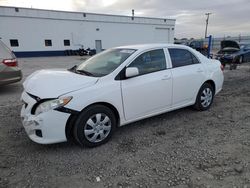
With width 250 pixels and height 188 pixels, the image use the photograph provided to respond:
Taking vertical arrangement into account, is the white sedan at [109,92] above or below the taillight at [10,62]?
below

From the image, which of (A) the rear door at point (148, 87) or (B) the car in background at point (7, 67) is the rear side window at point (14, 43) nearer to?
(B) the car in background at point (7, 67)

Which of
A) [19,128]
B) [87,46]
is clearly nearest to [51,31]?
[87,46]

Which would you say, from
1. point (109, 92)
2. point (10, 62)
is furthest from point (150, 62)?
point (10, 62)

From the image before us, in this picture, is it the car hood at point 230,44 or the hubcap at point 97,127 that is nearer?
the hubcap at point 97,127

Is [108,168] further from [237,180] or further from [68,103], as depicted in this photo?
[237,180]

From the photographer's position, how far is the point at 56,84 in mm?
3107

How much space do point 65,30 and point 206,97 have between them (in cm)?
2520

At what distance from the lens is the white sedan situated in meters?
2.90

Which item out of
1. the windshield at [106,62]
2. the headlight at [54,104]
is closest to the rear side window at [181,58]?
the windshield at [106,62]

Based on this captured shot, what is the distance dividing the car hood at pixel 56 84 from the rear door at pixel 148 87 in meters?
0.64

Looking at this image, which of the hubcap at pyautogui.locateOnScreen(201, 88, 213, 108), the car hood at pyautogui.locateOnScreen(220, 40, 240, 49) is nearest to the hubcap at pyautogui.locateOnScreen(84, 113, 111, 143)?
the hubcap at pyautogui.locateOnScreen(201, 88, 213, 108)

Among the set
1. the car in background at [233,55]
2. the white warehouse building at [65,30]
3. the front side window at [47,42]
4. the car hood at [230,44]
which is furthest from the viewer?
the front side window at [47,42]

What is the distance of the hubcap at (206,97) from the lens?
463 centimetres

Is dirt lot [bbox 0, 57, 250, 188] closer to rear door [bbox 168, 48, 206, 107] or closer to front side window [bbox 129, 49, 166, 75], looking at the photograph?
rear door [bbox 168, 48, 206, 107]
